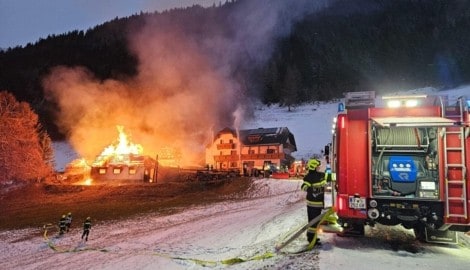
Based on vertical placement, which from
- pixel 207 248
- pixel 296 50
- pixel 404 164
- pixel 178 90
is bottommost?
pixel 207 248

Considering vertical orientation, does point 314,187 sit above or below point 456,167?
below

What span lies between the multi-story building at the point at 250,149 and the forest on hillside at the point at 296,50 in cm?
1655

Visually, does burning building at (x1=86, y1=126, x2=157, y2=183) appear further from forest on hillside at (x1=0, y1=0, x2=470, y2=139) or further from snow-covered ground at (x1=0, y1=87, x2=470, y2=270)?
forest on hillside at (x1=0, y1=0, x2=470, y2=139)

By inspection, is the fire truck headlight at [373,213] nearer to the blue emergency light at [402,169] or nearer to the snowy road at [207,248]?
the snowy road at [207,248]

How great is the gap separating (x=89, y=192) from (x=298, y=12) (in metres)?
99.3

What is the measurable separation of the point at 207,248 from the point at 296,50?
98884 mm

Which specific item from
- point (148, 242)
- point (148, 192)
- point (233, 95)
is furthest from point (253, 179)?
point (233, 95)

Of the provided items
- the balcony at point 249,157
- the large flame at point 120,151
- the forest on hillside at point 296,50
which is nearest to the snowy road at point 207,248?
the large flame at point 120,151

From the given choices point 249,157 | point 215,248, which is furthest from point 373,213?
point 249,157

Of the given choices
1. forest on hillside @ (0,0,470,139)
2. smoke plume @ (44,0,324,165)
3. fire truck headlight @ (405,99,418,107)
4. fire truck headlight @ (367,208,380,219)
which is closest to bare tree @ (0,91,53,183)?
smoke plume @ (44,0,324,165)

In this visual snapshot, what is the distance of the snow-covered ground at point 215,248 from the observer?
717 centimetres

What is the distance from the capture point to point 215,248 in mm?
10609

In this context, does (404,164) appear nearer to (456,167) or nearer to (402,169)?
(402,169)

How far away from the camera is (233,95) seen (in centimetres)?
7150
